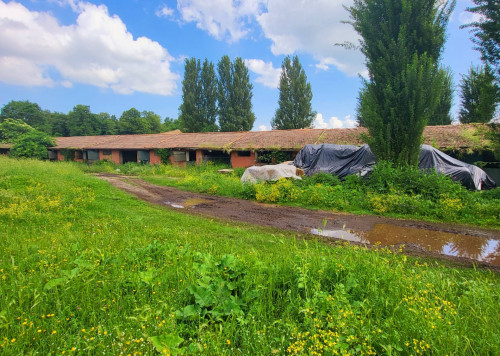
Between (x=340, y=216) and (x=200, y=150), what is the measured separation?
1466 centimetres

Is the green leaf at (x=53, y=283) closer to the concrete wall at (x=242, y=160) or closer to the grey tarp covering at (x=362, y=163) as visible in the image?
the grey tarp covering at (x=362, y=163)

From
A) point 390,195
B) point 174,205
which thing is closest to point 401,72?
point 390,195

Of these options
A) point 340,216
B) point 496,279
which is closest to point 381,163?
point 340,216

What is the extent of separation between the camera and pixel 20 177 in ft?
34.3

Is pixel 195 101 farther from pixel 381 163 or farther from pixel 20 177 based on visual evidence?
pixel 381 163

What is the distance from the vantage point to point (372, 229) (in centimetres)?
664

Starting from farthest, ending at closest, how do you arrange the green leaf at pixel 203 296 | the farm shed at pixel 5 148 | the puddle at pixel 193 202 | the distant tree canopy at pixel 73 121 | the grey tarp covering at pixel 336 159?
the distant tree canopy at pixel 73 121, the farm shed at pixel 5 148, the grey tarp covering at pixel 336 159, the puddle at pixel 193 202, the green leaf at pixel 203 296

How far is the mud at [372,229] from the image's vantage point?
5.13 meters

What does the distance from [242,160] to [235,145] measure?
129cm

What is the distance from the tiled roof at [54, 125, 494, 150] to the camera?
44.8 ft

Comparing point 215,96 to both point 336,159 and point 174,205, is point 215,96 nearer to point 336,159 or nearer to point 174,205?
point 336,159

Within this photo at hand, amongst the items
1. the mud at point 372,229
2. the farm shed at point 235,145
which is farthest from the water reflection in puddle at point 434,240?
the farm shed at point 235,145

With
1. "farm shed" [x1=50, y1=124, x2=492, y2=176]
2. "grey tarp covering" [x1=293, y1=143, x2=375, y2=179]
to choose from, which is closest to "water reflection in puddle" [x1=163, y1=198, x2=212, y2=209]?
"grey tarp covering" [x1=293, y1=143, x2=375, y2=179]

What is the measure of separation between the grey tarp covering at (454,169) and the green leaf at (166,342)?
37.9 ft
